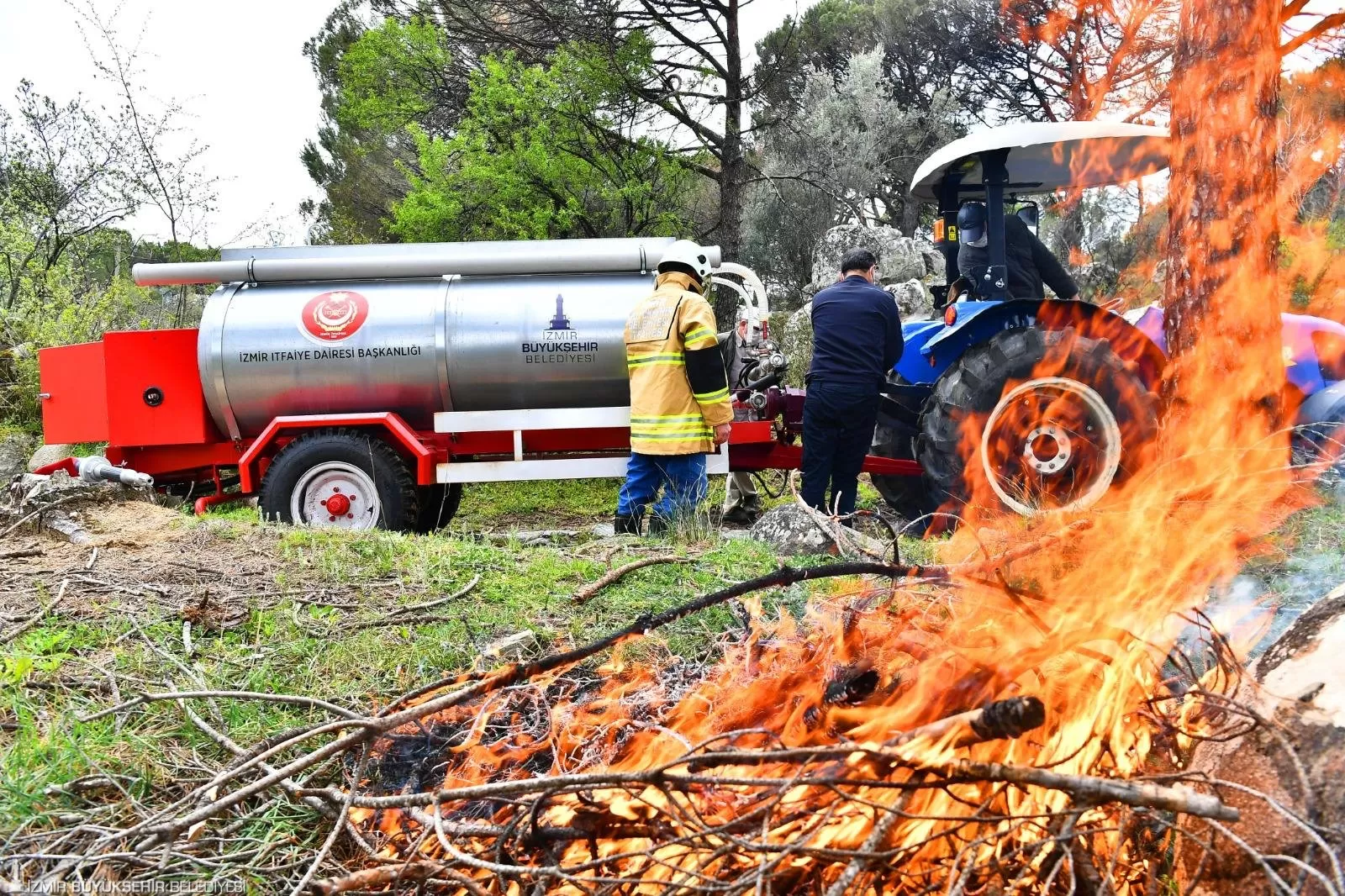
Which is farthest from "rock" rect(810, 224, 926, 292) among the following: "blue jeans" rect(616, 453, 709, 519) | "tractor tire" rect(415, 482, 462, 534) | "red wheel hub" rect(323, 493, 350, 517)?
"red wheel hub" rect(323, 493, 350, 517)

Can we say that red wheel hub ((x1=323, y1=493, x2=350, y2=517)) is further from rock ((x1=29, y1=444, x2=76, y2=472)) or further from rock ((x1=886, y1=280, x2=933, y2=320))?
rock ((x1=886, y1=280, x2=933, y2=320))

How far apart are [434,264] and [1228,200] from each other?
17.5ft

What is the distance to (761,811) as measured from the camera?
1.94 m

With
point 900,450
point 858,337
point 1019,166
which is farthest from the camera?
point 900,450

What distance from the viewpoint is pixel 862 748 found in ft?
6.04

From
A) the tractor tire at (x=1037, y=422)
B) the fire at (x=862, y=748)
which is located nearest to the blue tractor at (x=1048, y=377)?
the tractor tire at (x=1037, y=422)

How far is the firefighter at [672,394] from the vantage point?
6.01 meters

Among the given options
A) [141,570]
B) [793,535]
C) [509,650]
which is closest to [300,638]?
Answer: [509,650]

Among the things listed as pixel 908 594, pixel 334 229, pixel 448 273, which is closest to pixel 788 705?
pixel 908 594

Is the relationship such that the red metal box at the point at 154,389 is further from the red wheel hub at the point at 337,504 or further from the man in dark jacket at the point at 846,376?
the man in dark jacket at the point at 846,376

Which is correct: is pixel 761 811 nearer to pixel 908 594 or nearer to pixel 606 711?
pixel 606 711

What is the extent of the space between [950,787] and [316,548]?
3515 millimetres

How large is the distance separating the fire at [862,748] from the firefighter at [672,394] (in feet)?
8.86

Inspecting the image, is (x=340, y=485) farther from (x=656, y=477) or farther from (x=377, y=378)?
(x=656, y=477)
